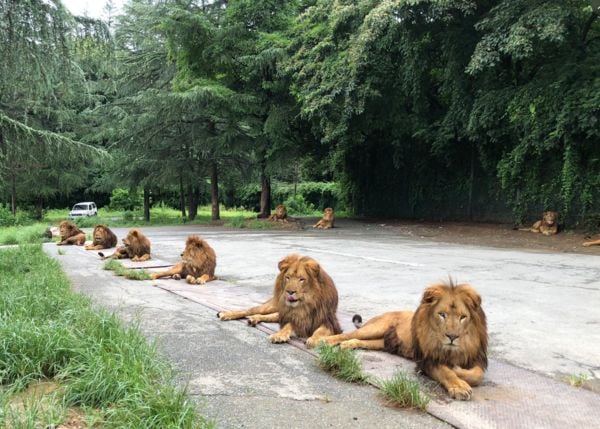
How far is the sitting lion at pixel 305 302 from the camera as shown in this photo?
5266 mm

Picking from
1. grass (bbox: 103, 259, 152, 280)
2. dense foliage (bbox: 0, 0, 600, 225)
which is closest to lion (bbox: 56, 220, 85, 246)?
dense foliage (bbox: 0, 0, 600, 225)

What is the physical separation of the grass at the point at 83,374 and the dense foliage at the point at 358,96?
721 cm

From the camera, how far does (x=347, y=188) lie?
108ft

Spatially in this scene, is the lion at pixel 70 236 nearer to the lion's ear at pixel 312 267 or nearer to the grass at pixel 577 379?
the lion's ear at pixel 312 267

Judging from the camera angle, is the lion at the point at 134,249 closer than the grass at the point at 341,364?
No

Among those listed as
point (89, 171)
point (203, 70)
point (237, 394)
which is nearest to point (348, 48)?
point (203, 70)

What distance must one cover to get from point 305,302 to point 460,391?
1.84 meters

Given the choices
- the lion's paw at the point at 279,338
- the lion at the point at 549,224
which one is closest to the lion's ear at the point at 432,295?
the lion's paw at the point at 279,338

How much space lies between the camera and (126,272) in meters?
10.0

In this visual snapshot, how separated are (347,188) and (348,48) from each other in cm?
1326

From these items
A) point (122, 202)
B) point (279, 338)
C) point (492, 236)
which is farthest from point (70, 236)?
point (122, 202)

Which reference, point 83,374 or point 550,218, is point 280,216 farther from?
point 83,374

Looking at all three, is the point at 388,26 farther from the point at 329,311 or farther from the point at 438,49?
the point at 329,311

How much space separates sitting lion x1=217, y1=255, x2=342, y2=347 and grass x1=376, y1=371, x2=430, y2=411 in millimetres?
1329
